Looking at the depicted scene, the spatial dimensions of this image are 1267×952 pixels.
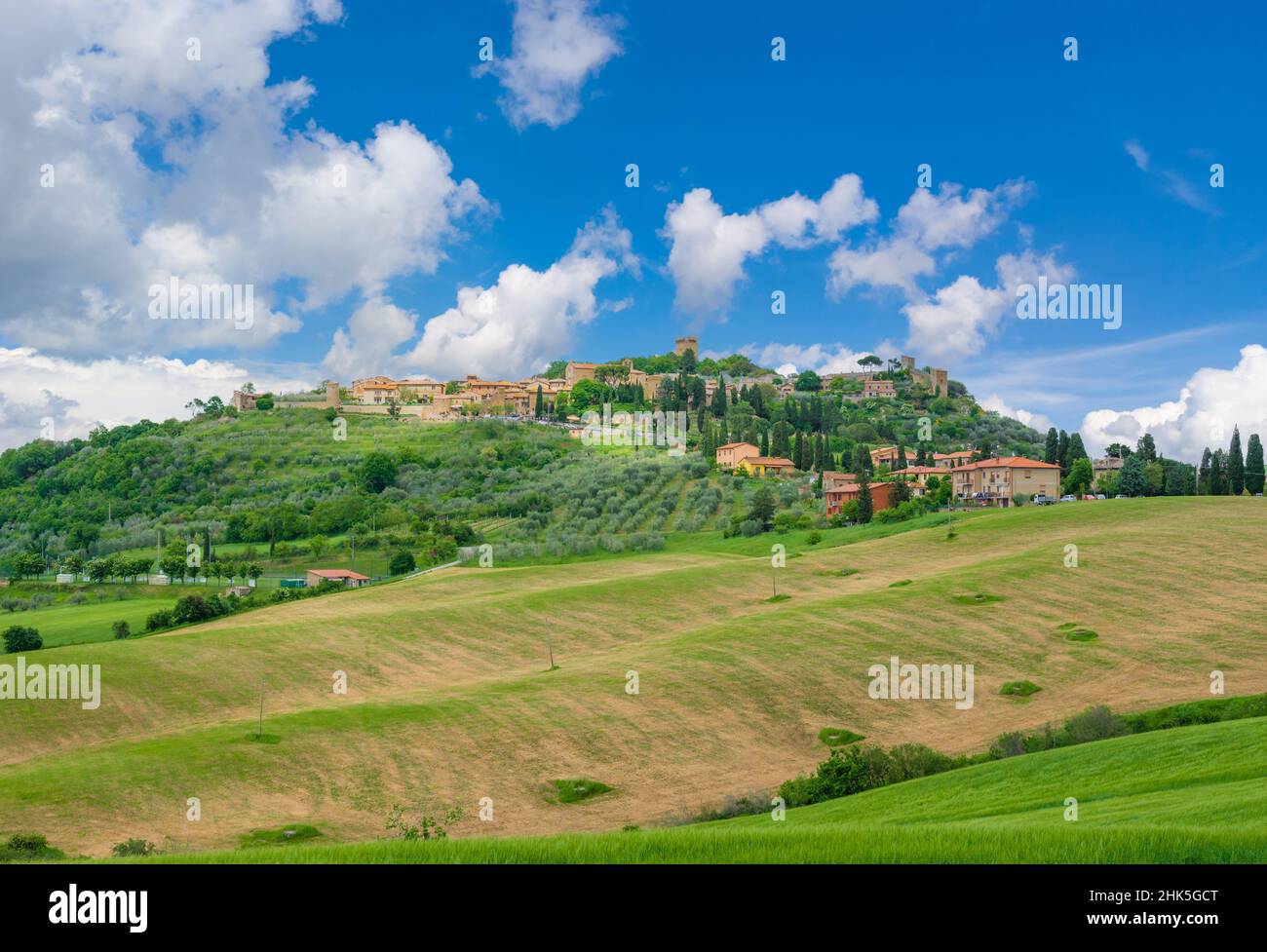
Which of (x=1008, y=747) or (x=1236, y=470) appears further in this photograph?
(x=1236, y=470)

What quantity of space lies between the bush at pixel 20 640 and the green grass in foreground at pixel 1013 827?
62.5m

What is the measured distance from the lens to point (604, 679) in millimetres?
54844

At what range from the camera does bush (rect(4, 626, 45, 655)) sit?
69.1 m

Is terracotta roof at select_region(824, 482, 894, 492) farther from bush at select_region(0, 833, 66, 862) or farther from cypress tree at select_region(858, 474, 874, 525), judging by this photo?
bush at select_region(0, 833, 66, 862)

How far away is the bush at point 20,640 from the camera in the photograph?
69062 mm

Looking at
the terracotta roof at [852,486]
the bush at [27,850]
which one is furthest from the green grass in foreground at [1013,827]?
the terracotta roof at [852,486]

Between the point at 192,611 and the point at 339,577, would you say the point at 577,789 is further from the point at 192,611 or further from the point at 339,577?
the point at 339,577

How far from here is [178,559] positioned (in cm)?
10269

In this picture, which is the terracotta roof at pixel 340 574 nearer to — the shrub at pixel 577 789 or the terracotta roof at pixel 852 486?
the terracotta roof at pixel 852 486

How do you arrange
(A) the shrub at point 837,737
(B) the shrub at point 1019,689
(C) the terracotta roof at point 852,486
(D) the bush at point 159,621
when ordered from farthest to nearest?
1. (C) the terracotta roof at point 852,486
2. (D) the bush at point 159,621
3. (B) the shrub at point 1019,689
4. (A) the shrub at point 837,737

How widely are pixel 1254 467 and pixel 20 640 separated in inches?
4839

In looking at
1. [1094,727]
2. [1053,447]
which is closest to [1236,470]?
[1053,447]

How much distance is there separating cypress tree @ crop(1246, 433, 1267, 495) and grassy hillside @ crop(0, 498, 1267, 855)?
25.4 meters
